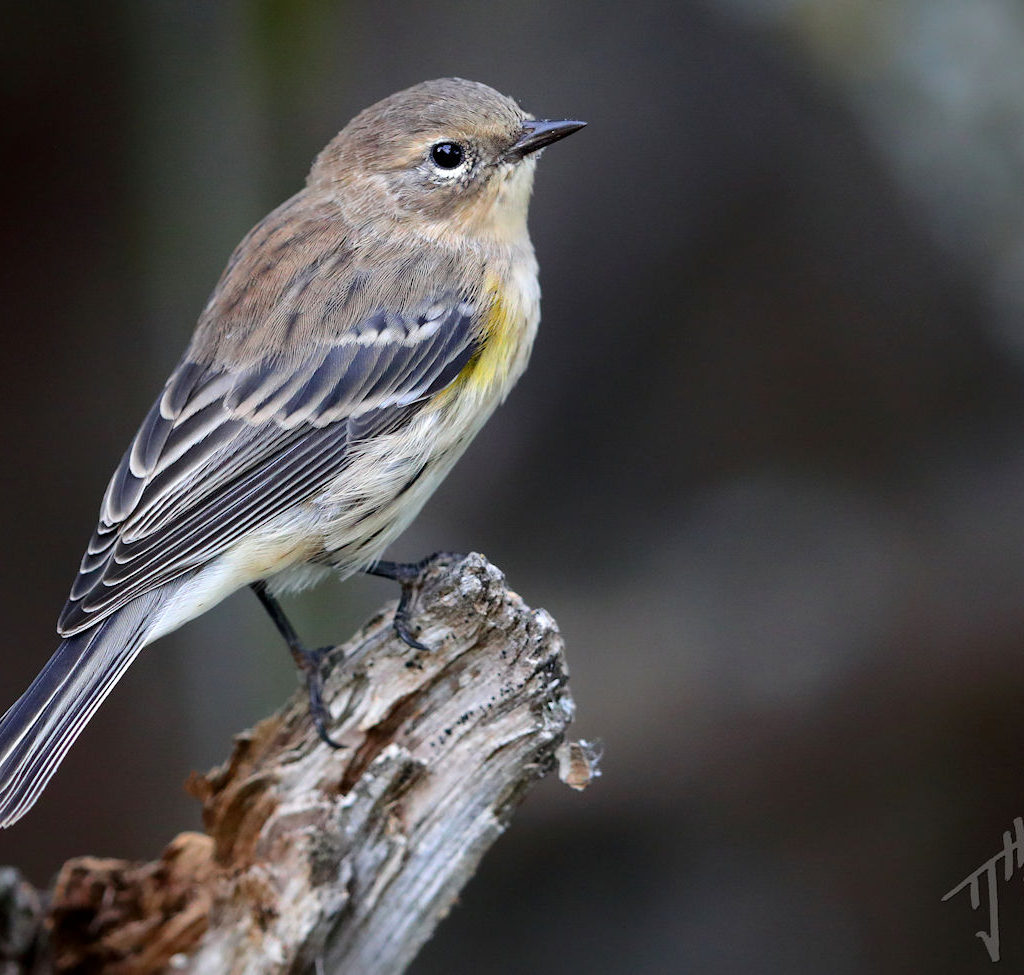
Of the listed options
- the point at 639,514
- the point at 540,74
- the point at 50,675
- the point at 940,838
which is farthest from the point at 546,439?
the point at 50,675

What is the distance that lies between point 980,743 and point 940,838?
46cm

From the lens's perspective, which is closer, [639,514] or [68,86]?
[68,86]

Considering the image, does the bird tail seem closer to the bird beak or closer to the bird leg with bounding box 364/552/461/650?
the bird leg with bounding box 364/552/461/650

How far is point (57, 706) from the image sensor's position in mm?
3326

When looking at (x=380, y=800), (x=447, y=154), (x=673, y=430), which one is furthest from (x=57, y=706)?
(x=673, y=430)

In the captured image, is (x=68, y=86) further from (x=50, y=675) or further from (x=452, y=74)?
(x=50, y=675)

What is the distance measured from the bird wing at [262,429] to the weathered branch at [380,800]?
0.50 m

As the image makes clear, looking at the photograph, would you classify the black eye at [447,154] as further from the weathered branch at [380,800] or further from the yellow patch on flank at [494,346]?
the weathered branch at [380,800]

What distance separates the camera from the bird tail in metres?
3.26

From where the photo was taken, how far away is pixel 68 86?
511 centimetres

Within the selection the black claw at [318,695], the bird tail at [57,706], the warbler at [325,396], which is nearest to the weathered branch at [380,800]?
the black claw at [318,695]

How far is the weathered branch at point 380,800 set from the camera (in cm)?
332

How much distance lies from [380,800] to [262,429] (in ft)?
3.80

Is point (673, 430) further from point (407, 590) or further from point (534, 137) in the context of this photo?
point (407, 590)
